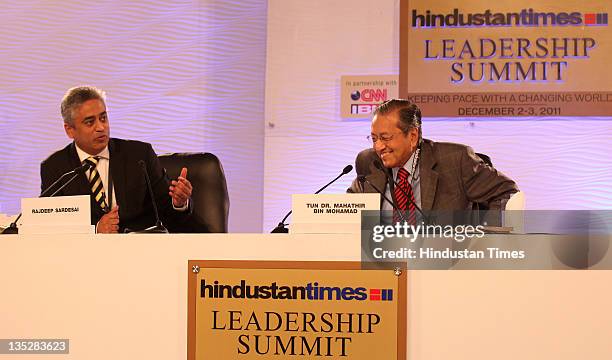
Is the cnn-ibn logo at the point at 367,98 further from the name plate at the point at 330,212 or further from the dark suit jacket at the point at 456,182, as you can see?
the name plate at the point at 330,212

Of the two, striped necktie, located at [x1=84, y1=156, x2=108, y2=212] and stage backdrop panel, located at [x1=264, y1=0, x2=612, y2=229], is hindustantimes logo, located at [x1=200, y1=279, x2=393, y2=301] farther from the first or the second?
stage backdrop panel, located at [x1=264, y1=0, x2=612, y2=229]

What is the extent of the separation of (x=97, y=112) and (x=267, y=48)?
4.81 ft

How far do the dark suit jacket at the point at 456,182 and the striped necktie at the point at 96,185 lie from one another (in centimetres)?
92

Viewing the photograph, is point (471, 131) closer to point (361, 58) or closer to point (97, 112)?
point (361, 58)

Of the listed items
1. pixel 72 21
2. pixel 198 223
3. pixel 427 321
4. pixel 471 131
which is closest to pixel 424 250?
pixel 427 321

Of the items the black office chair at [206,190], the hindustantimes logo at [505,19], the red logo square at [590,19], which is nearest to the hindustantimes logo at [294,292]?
the black office chair at [206,190]

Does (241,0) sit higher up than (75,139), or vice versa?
(241,0)

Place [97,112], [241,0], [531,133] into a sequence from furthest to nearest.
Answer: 1. [241,0]
2. [531,133]
3. [97,112]

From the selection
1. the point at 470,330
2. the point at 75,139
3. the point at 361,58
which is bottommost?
the point at 470,330

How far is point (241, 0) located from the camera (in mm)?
4754

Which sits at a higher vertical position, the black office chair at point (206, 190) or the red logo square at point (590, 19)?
the red logo square at point (590, 19)

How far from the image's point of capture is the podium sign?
1840mm

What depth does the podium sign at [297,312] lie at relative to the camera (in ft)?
6.04

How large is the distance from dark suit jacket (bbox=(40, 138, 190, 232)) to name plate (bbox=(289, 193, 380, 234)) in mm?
1349
